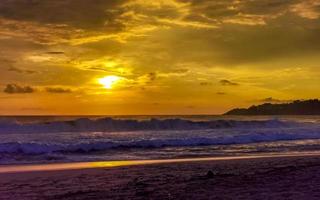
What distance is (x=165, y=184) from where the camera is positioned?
43.4 ft

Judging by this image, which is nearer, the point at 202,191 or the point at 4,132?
the point at 202,191

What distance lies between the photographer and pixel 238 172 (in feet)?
52.2

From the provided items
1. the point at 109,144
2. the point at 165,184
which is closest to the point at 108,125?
the point at 109,144

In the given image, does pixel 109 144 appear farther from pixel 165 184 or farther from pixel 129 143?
pixel 165 184

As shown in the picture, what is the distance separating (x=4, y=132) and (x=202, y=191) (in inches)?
1528

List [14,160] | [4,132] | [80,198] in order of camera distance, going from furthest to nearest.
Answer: [4,132], [14,160], [80,198]

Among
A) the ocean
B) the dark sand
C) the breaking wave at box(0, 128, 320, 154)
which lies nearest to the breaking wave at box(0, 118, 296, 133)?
the ocean

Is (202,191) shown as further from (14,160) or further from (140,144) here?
(140,144)

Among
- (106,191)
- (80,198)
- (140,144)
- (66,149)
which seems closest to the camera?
(80,198)

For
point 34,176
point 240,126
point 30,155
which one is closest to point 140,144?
point 30,155

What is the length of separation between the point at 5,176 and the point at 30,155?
31.7ft

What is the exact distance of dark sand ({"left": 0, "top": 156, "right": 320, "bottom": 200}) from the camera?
447 inches

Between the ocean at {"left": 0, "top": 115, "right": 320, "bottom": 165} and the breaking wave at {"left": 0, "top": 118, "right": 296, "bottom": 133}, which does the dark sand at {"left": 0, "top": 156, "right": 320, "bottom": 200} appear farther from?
the breaking wave at {"left": 0, "top": 118, "right": 296, "bottom": 133}

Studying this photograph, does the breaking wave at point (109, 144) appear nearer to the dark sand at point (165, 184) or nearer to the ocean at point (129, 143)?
the ocean at point (129, 143)
